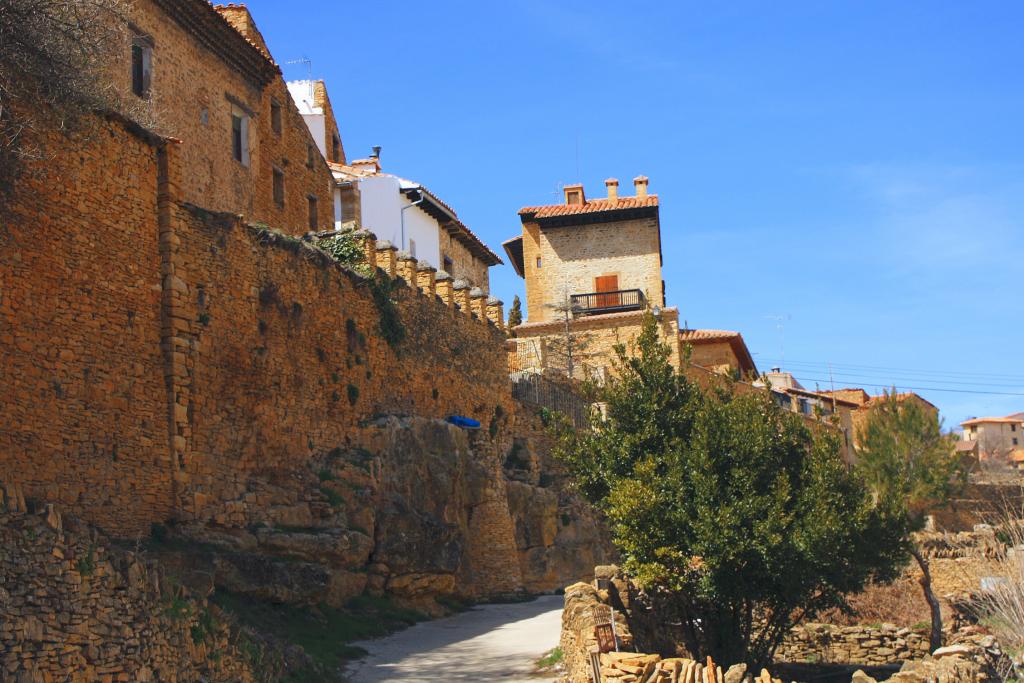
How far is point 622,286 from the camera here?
51531 mm

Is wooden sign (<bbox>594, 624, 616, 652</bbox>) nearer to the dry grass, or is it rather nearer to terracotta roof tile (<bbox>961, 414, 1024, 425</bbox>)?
the dry grass

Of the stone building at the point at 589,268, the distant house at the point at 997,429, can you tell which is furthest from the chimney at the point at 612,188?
the distant house at the point at 997,429

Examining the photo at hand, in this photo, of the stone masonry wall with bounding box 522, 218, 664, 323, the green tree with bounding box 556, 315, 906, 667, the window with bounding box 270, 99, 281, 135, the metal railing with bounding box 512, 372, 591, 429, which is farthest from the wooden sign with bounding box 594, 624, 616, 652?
the stone masonry wall with bounding box 522, 218, 664, 323

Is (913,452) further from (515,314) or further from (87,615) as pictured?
(87,615)

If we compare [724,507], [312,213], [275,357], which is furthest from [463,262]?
[724,507]

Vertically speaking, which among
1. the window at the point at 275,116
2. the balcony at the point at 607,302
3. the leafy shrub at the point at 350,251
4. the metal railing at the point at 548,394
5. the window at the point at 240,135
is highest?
the window at the point at 275,116

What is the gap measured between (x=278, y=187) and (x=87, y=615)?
19636 mm

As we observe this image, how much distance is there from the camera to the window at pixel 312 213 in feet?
110

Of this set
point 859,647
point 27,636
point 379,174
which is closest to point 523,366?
point 379,174

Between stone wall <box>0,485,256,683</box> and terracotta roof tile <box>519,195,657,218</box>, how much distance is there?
126 feet

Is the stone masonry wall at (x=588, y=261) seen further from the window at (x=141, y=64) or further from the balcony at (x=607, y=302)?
the window at (x=141, y=64)

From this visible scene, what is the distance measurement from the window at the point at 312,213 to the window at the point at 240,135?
11.2 ft

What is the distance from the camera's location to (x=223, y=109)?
29562 mm

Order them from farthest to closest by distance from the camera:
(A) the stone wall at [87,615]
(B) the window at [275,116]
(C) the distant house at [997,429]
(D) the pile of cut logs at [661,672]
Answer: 1. (C) the distant house at [997,429]
2. (B) the window at [275,116]
3. (D) the pile of cut logs at [661,672]
4. (A) the stone wall at [87,615]
